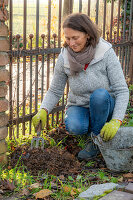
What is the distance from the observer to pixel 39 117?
8.59 ft

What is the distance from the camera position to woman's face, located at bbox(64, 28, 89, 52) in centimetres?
251

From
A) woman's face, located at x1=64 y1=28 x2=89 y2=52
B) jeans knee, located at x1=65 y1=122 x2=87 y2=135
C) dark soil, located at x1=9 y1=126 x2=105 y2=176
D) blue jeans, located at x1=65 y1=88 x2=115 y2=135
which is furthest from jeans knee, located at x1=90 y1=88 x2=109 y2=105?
dark soil, located at x1=9 y1=126 x2=105 y2=176

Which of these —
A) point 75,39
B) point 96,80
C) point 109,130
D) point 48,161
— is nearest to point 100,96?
point 96,80

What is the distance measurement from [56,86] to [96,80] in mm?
411

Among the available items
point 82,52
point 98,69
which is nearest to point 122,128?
point 98,69

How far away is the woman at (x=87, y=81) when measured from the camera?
2.55 meters

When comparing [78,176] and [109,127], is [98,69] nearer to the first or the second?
[109,127]

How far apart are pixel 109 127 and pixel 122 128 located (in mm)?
304

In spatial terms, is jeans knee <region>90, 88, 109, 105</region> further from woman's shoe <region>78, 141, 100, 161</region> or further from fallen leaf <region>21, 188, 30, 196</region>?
fallen leaf <region>21, 188, 30, 196</region>

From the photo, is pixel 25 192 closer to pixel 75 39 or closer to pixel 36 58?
pixel 75 39

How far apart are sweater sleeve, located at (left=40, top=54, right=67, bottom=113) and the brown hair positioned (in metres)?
0.38

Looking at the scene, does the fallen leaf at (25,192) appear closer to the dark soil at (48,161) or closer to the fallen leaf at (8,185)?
the fallen leaf at (8,185)

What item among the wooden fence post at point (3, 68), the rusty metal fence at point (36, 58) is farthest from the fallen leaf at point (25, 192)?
the rusty metal fence at point (36, 58)

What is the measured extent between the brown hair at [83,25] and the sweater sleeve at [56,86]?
38 cm
